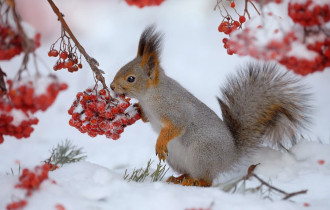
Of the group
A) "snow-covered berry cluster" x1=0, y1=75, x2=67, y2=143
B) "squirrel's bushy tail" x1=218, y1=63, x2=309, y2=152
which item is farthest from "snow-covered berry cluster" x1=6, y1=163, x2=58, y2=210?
"squirrel's bushy tail" x1=218, y1=63, x2=309, y2=152

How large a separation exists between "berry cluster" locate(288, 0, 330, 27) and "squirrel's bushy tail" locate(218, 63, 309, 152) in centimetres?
58

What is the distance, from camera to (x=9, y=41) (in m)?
0.71

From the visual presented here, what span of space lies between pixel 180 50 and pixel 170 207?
1.97m

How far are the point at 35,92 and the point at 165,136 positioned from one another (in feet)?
2.02

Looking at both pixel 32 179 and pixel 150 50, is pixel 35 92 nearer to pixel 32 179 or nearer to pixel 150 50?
pixel 32 179

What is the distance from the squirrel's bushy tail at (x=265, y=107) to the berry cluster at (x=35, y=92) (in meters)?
0.75

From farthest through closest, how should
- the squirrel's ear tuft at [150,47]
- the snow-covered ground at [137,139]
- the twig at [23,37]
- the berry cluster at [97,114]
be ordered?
the squirrel's ear tuft at [150,47], the berry cluster at [97,114], the snow-covered ground at [137,139], the twig at [23,37]

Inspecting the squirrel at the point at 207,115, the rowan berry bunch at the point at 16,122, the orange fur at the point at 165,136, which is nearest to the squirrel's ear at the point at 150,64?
the squirrel at the point at 207,115

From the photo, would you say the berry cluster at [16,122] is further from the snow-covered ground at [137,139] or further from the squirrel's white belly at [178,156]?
the squirrel's white belly at [178,156]

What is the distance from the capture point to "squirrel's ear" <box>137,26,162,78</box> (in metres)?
1.21

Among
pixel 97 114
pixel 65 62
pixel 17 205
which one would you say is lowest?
pixel 17 205

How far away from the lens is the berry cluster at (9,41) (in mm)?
703

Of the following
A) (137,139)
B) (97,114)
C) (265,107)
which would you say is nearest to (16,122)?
(97,114)

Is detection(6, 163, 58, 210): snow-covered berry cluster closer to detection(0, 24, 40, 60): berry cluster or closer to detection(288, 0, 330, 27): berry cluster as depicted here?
detection(0, 24, 40, 60): berry cluster
